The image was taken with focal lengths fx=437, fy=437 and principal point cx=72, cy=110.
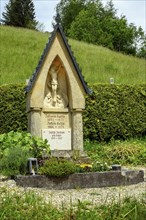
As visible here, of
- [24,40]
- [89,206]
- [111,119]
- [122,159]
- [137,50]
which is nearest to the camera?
[89,206]

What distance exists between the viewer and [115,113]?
52.4 ft

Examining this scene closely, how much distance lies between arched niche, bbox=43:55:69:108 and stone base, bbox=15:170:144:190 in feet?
10.8

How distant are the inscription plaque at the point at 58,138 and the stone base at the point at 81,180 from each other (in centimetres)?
288

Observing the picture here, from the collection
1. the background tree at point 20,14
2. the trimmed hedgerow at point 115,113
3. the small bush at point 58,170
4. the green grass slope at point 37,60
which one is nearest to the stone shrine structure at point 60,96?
the small bush at point 58,170

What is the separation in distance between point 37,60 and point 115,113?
11.5 metres

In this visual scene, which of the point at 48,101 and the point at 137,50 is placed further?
the point at 137,50

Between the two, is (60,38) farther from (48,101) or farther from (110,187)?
(110,187)

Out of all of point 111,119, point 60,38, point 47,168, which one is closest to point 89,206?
point 47,168

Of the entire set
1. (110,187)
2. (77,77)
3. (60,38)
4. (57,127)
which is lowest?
(110,187)

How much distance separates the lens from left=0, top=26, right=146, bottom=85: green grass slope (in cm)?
2325

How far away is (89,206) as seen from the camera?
5949 millimetres

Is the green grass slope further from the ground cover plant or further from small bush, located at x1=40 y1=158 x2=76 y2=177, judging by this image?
the ground cover plant

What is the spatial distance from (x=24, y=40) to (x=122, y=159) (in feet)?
72.6

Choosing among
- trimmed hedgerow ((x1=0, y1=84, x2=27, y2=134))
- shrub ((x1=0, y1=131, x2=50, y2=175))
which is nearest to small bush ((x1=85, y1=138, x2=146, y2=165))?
shrub ((x1=0, y1=131, x2=50, y2=175))
